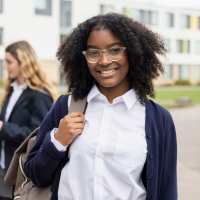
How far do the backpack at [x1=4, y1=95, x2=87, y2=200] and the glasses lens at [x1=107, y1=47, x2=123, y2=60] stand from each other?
0.35 m

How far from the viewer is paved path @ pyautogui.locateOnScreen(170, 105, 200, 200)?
438 cm

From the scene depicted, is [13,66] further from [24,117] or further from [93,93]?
[93,93]

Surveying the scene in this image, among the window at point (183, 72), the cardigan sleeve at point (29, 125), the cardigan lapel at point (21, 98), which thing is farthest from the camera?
the window at point (183, 72)

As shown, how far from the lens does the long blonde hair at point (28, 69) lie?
3.16 m

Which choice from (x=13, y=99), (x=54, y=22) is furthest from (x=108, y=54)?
(x=54, y=22)

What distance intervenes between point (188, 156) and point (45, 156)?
5.06 meters

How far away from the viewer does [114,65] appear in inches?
70.6

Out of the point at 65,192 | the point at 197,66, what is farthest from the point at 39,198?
the point at 197,66

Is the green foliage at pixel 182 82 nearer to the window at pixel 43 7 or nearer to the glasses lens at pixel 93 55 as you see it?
the window at pixel 43 7

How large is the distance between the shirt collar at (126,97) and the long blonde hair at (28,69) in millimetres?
1306

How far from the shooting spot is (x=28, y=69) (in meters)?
3.24

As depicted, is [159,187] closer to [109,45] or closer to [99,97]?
[99,97]

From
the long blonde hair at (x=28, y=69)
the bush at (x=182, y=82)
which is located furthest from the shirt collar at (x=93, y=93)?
the bush at (x=182, y=82)

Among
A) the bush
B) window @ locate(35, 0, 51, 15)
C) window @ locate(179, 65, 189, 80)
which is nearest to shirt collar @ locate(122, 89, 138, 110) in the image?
window @ locate(35, 0, 51, 15)
